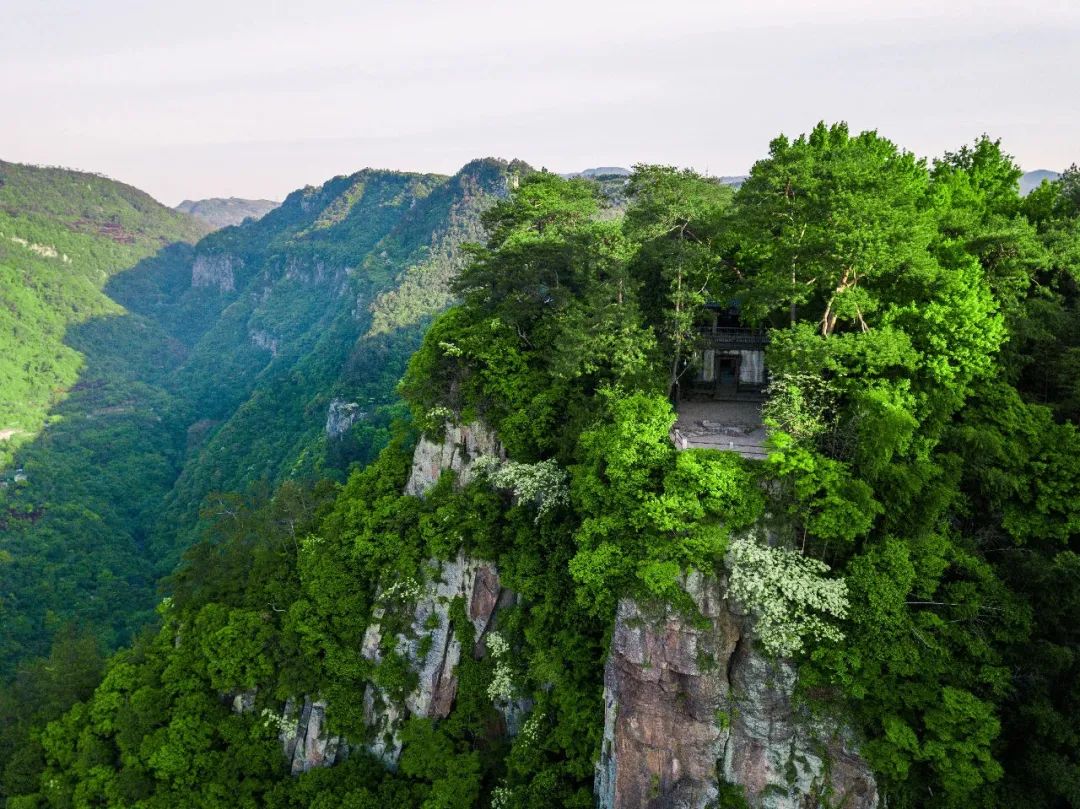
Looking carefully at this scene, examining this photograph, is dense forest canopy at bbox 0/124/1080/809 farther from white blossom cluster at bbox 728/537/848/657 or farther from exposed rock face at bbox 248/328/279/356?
exposed rock face at bbox 248/328/279/356

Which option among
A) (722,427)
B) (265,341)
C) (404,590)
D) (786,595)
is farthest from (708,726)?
(265,341)

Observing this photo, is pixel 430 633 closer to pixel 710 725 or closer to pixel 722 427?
pixel 710 725

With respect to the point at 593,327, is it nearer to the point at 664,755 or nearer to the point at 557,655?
the point at 557,655

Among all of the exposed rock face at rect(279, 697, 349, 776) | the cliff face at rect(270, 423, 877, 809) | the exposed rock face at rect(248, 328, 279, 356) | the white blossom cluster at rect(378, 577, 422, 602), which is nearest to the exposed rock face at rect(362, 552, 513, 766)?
the white blossom cluster at rect(378, 577, 422, 602)

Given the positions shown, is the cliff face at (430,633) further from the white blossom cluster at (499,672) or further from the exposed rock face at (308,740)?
the white blossom cluster at (499,672)

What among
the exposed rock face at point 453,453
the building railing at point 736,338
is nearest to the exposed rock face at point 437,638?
A: the exposed rock face at point 453,453

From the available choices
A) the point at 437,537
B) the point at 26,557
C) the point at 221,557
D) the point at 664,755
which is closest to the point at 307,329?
the point at 26,557

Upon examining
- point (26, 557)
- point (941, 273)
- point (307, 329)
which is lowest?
point (26, 557)
